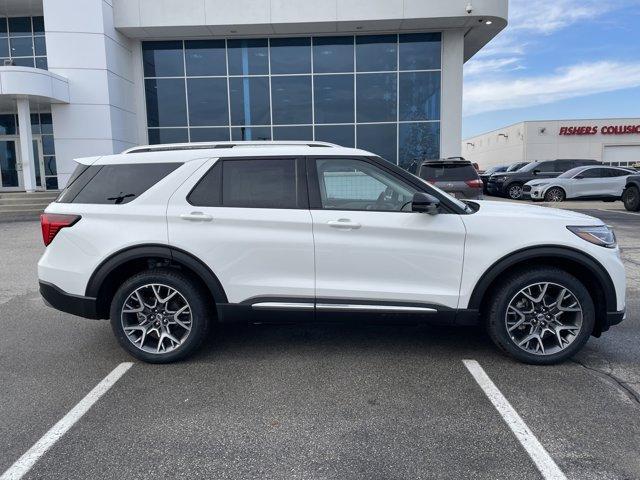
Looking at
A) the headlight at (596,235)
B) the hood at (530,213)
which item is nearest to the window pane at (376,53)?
the hood at (530,213)

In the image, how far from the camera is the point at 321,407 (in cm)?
339

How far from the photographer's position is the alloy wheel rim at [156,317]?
406 centimetres

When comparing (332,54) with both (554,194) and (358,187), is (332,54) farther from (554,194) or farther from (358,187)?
(358,187)

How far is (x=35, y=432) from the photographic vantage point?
309 centimetres

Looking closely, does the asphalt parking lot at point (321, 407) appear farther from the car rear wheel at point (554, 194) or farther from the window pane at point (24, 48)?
the window pane at point (24, 48)

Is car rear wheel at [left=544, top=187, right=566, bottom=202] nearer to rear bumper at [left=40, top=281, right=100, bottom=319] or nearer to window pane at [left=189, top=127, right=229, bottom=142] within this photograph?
window pane at [left=189, top=127, right=229, bottom=142]

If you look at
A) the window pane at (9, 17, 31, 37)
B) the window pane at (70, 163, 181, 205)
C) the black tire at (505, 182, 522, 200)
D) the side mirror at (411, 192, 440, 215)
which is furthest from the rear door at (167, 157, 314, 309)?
the window pane at (9, 17, 31, 37)

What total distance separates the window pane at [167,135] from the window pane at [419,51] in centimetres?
1004

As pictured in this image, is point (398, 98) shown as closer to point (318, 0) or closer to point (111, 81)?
point (318, 0)

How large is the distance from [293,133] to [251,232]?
58.1 ft

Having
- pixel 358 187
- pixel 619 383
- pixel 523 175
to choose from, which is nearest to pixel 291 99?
pixel 523 175

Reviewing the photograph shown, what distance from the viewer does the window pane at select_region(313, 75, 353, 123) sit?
20562 mm

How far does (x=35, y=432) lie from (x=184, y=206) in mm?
1912

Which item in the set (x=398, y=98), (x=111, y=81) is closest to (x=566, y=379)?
(x=398, y=98)
